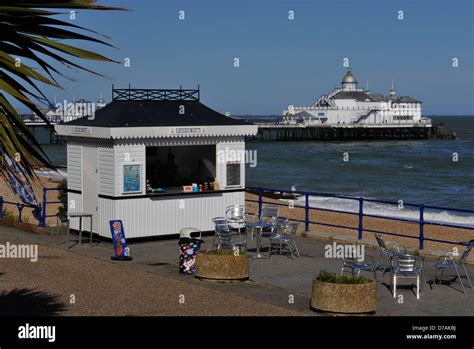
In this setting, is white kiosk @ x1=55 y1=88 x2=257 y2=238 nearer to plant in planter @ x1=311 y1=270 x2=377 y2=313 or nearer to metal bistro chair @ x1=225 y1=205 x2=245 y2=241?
metal bistro chair @ x1=225 y1=205 x2=245 y2=241

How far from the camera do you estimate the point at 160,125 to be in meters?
16.4

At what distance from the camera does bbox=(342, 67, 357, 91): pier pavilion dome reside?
590ft

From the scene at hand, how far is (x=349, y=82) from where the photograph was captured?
590ft

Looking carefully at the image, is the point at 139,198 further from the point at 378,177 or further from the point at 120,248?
the point at 378,177

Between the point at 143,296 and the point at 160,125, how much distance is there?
579 centimetres

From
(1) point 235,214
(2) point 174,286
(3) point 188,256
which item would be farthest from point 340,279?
(1) point 235,214

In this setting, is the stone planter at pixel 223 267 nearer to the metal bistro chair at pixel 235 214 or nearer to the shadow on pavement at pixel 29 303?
the shadow on pavement at pixel 29 303

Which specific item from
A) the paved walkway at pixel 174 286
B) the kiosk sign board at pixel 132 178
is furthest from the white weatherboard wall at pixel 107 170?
the paved walkway at pixel 174 286

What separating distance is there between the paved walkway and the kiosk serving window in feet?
9.99

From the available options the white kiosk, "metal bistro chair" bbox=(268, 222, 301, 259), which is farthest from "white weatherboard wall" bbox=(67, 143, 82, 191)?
"metal bistro chair" bbox=(268, 222, 301, 259)

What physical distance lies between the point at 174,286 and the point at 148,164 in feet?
22.7

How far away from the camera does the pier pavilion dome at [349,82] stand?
179750mm
